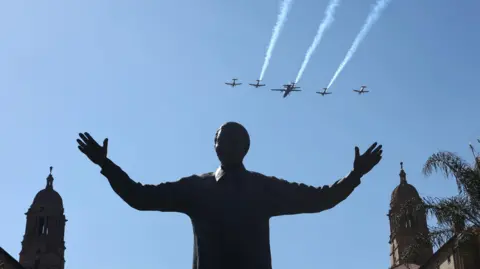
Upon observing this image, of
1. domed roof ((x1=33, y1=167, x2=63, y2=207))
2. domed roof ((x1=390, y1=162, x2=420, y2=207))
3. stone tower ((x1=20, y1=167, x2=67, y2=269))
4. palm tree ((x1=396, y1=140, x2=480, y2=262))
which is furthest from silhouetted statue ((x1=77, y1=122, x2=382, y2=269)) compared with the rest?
domed roof ((x1=33, y1=167, x2=63, y2=207))

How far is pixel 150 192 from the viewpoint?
6.65 metres

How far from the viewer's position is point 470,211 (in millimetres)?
25375

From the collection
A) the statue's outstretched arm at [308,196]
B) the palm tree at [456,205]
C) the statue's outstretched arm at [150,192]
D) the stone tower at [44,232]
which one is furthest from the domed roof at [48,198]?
the statue's outstretched arm at [308,196]

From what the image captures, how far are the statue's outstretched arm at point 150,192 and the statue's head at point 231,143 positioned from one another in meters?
0.35

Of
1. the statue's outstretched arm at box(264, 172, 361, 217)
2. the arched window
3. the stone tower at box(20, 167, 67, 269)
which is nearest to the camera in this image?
the statue's outstretched arm at box(264, 172, 361, 217)

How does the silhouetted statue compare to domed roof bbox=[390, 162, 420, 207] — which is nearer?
the silhouetted statue

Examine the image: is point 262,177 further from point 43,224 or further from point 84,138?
point 43,224

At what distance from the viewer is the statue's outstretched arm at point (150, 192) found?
6.55 meters

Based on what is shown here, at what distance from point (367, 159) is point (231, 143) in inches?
44.7

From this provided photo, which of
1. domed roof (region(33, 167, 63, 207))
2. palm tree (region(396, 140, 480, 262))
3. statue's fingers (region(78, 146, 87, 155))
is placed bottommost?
statue's fingers (region(78, 146, 87, 155))

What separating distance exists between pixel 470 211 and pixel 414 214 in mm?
3554

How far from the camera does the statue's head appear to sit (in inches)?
267

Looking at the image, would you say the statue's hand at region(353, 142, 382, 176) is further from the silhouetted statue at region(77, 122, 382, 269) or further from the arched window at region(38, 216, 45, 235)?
the arched window at region(38, 216, 45, 235)

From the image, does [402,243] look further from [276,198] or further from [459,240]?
[276,198]
